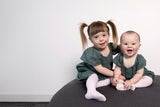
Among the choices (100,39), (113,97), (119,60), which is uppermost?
(100,39)

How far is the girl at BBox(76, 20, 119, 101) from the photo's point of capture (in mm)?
1282

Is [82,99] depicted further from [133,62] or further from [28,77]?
[28,77]

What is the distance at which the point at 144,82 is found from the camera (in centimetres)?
129

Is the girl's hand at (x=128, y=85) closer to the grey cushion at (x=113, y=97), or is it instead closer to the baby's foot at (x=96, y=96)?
the grey cushion at (x=113, y=97)

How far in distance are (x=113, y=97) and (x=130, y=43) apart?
0.75 feet

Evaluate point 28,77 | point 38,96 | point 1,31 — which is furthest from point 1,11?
point 38,96

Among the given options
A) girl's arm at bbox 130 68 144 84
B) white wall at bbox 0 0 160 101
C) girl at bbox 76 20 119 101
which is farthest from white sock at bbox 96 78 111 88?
white wall at bbox 0 0 160 101

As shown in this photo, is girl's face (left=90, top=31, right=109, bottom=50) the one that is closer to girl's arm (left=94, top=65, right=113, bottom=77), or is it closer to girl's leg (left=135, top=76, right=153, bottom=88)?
girl's arm (left=94, top=65, right=113, bottom=77)

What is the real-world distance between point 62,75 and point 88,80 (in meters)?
0.55

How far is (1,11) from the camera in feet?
5.79

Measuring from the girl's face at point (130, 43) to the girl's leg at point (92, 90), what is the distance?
172 mm

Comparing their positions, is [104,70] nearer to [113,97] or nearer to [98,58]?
[98,58]

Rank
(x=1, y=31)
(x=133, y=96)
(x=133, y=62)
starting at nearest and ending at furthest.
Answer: (x=133, y=96)
(x=133, y=62)
(x=1, y=31)

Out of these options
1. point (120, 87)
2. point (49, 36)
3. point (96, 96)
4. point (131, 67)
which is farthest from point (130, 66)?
point (49, 36)
